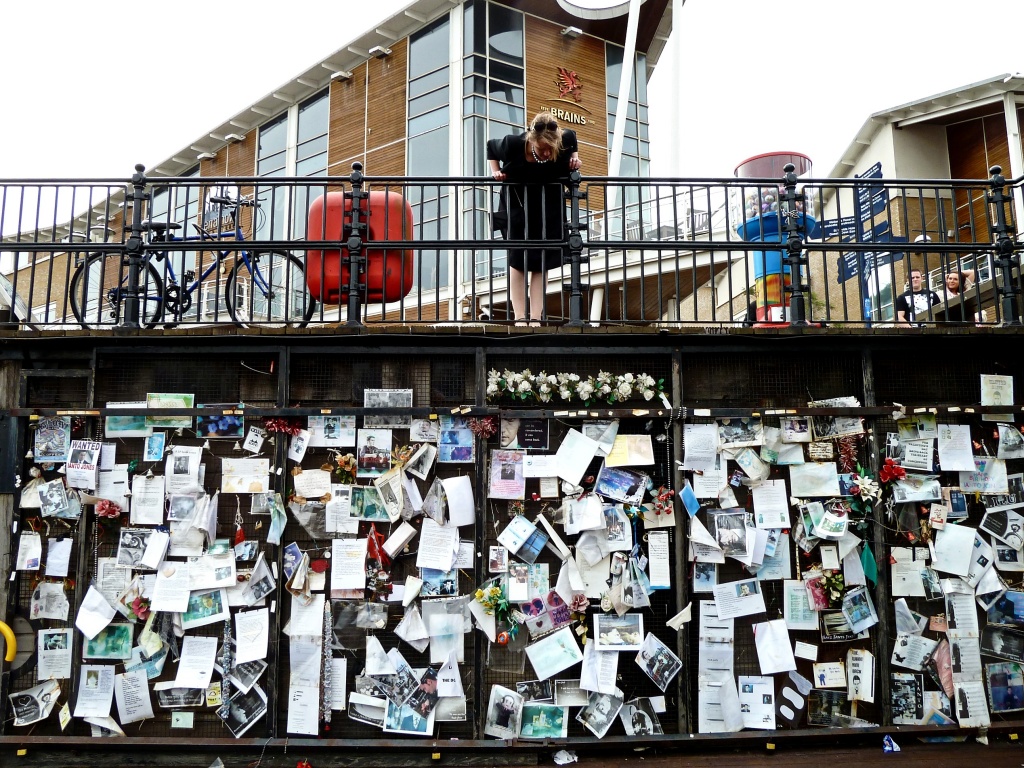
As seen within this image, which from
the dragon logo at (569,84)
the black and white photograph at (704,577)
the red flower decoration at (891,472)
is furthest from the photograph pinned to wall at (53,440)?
the dragon logo at (569,84)

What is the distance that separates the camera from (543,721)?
17.6 ft

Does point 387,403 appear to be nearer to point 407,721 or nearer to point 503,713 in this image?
point 407,721

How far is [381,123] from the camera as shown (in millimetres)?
19531

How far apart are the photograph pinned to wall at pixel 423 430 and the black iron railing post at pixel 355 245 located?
0.85 m

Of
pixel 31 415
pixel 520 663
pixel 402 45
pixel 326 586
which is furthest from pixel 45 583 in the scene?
pixel 402 45

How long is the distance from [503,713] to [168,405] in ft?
11.1

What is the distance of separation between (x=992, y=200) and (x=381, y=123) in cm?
1624

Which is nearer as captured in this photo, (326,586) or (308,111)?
(326,586)

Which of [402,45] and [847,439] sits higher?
[402,45]

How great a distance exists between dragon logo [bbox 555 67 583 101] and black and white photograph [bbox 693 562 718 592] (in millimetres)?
16191

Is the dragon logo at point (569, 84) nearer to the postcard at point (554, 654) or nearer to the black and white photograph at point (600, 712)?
the postcard at point (554, 654)

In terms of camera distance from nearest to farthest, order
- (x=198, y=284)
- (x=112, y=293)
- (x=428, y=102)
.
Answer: (x=198, y=284), (x=112, y=293), (x=428, y=102)

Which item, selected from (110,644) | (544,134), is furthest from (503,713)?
(544,134)

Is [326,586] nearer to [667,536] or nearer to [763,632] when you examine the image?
[667,536]
